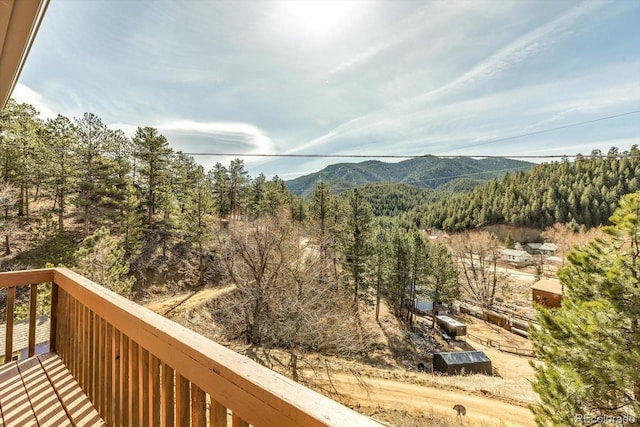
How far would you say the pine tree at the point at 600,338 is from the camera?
370 cm

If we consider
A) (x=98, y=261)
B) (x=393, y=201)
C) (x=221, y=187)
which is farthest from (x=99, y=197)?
(x=393, y=201)

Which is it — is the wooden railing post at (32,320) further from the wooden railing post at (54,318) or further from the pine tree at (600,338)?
the pine tree at (600,338)

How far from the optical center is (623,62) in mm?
5566

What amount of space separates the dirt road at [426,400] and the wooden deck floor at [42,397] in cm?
630

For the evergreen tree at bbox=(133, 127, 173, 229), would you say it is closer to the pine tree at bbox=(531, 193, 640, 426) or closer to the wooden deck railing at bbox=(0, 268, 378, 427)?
the wooden deck railing at bbox=(0, 268, 378, 427)

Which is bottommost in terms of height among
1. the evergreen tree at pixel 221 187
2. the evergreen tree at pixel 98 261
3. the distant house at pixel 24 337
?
the distant house at pixel 24 337

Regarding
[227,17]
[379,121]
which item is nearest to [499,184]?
[379,121]

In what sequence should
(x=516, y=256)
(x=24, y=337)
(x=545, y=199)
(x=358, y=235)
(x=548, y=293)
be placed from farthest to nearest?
(x=545, y=199), (x=516, y=256), (x=548, y=293), (x=358, y=235), (x=24, y=337)

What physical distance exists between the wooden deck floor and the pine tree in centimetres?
568

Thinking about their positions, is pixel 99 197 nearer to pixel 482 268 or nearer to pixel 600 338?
pixel 600 338

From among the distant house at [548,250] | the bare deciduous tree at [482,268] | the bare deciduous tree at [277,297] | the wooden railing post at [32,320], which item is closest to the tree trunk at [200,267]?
the bare deciduous tree at [277,297]

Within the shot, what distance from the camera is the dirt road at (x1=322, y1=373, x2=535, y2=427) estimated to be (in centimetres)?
654

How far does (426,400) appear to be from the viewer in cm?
714

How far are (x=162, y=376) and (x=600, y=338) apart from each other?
5.47 m
